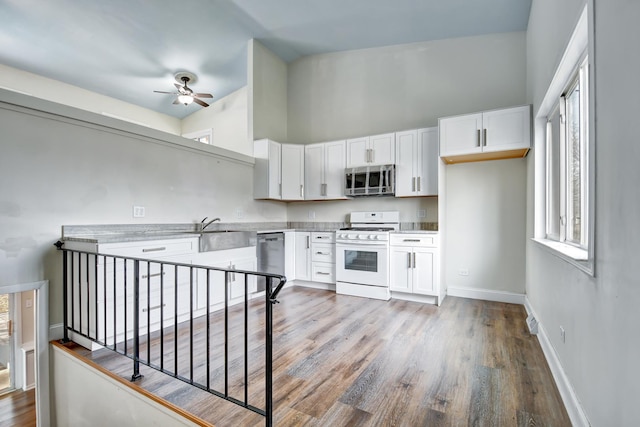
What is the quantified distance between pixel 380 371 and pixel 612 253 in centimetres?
156

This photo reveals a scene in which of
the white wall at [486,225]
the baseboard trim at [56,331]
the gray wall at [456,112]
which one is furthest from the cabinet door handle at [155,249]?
the white wall at [486,225]

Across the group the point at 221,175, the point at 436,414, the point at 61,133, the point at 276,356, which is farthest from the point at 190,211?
the point at 436,414

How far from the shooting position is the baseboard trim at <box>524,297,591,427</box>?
1.52 meters

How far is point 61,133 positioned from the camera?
8.68ft

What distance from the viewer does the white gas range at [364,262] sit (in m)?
3.97

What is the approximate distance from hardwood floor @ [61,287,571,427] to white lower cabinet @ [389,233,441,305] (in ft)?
1.36

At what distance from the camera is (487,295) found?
3943 mm

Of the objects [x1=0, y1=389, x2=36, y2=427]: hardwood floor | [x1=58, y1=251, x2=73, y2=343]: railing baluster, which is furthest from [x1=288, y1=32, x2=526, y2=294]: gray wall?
[x1=0, y1=389, x2=36, y2=427]: hardwood floor

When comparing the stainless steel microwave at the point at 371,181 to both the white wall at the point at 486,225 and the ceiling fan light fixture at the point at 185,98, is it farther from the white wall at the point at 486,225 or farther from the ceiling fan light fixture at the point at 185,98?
the ceiling fan light fixture at the point at 185,98

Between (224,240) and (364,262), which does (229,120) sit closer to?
(224,240)

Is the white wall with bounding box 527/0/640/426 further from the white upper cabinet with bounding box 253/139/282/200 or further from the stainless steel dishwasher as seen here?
the white upper cabinet with bounding box 253/139/282/200

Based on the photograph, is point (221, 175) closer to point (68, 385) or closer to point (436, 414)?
point (68, 385)

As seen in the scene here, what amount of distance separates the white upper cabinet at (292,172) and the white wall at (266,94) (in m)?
0.56

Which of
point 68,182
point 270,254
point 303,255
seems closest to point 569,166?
point 303,255
